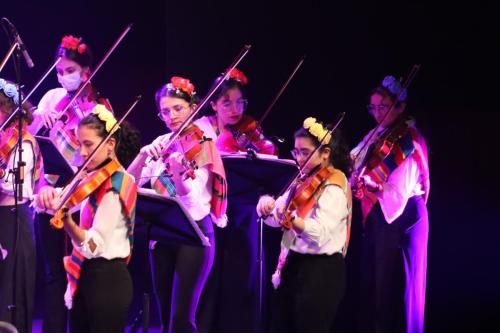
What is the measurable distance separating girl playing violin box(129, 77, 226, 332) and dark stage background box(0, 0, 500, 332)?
1572mm

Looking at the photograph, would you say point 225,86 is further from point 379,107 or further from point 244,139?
point 379,107

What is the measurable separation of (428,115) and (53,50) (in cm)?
264

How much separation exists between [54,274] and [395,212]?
2.08m

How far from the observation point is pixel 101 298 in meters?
3.60

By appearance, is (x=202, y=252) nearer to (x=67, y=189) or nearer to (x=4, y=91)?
(x=67, y=189)

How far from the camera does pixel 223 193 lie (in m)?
4.63

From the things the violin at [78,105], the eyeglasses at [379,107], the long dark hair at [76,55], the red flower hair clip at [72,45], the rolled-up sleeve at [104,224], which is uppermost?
the red flower hair clip at [72,45]

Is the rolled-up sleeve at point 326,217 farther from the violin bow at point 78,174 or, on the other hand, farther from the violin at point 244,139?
the violin at point 244,139

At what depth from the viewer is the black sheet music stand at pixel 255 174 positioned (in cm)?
470

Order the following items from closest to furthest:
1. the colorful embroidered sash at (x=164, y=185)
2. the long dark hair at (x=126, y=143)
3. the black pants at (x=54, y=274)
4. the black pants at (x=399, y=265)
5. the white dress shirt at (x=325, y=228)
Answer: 1. the long dark hair at (x=126, y=143)
2. the white dress shirt at (x=325, y=228)
3. the colorful embroidered sash at (x=164, y=185)
4. the black pants at (x=54, y=274)
5. the black pants at (x=399, y=265)

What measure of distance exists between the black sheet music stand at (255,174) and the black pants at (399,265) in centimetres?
88

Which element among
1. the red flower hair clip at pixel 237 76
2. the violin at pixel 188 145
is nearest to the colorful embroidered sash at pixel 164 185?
the violin at pixel 188 145

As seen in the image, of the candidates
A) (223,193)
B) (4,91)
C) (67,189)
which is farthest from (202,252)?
(4,91)

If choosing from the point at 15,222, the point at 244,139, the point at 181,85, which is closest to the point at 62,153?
the point at 15,222
